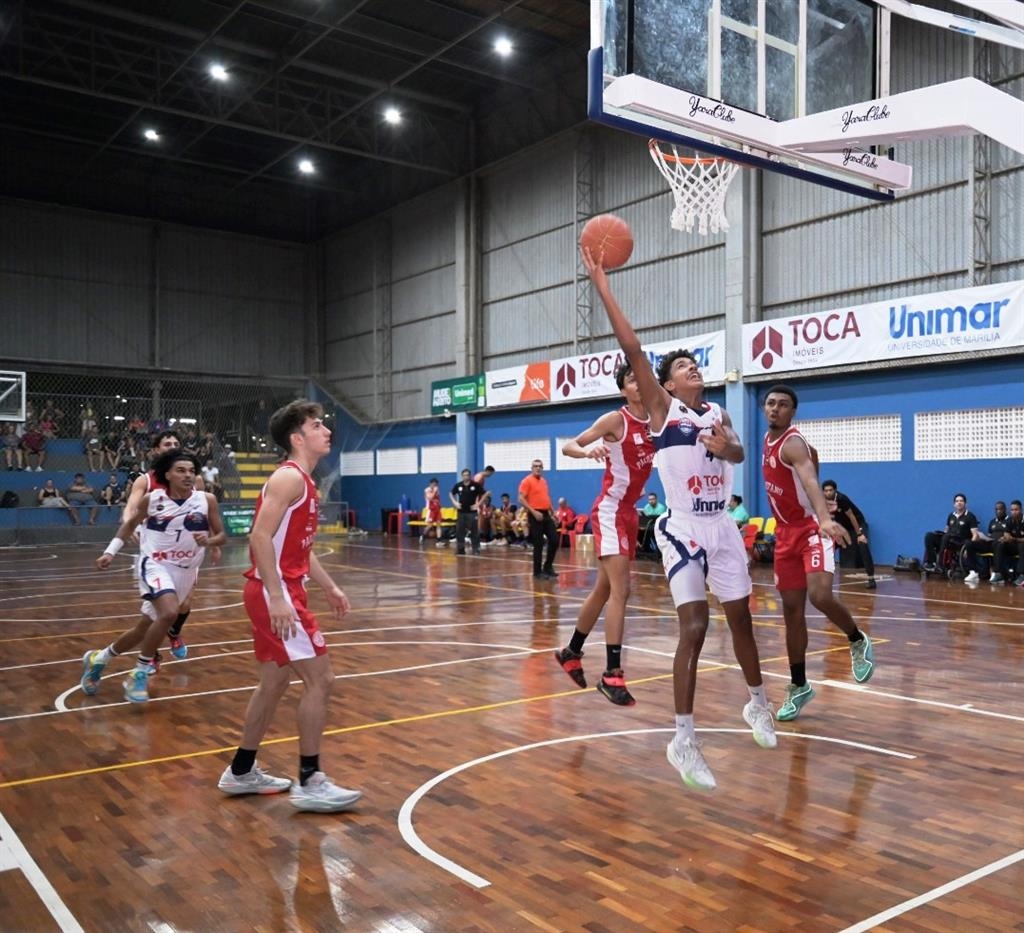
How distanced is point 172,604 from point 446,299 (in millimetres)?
22252

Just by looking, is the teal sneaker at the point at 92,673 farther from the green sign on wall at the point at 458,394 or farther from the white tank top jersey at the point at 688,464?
the green sign on wall at the point at 458,394

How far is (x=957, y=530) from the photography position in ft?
48.4

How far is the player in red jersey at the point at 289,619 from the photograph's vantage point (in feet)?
13.3

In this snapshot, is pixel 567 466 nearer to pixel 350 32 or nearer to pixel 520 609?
pixel 350 32

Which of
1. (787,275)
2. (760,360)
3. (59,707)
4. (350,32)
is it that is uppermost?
(350,32)

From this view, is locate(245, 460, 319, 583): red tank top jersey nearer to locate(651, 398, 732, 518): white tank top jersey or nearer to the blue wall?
locate(651, 398, 732, 518): white tank top jersey

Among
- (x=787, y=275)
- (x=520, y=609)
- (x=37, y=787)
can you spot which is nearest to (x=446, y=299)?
(x=787, y=275)

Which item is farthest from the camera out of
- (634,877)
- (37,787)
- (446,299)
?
(446,299)

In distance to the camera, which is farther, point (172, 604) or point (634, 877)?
point (172, 604)

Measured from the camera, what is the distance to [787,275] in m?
18.5

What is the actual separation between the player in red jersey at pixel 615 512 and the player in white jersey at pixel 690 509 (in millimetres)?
1022

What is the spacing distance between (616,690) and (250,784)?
228cm

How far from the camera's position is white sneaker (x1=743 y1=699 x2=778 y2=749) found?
4.96m

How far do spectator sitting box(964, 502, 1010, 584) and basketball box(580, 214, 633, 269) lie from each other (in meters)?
10.8
